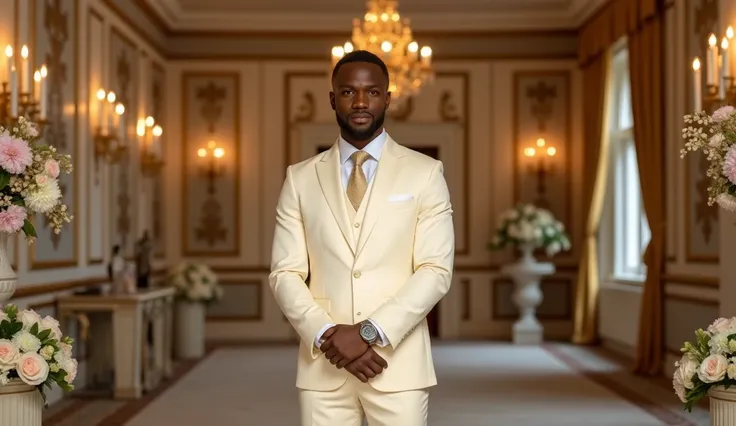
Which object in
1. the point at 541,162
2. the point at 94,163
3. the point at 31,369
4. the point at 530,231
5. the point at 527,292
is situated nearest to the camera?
the point at 31,369

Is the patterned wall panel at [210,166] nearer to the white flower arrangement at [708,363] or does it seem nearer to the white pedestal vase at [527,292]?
the white pedestal vase at [527,292]

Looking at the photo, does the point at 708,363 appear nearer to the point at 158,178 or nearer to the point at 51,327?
the point at 51,327

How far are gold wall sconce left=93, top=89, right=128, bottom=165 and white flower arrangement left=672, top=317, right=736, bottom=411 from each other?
5.38 metres

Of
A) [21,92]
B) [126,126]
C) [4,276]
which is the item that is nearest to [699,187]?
[21,92]

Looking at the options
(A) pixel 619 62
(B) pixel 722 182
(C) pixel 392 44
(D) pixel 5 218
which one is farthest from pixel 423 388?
(A) pixel 619 62

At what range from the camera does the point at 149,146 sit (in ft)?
29.2

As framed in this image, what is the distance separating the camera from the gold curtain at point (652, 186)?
7.85 meters

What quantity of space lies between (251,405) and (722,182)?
12.5ft

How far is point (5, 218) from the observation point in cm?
364

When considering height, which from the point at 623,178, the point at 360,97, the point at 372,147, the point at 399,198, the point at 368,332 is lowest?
the point at 368,332

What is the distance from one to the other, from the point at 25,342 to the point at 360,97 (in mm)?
1685

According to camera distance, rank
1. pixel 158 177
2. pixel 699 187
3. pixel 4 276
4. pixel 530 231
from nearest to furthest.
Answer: pixel 4 276 < pixel 699 187 < pixel 530 231 < pixel 158 177

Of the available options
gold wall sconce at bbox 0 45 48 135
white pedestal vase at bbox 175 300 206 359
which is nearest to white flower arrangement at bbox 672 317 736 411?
gold wall sconce at bbox 0 45 48 135

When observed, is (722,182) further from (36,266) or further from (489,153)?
(489,153)
